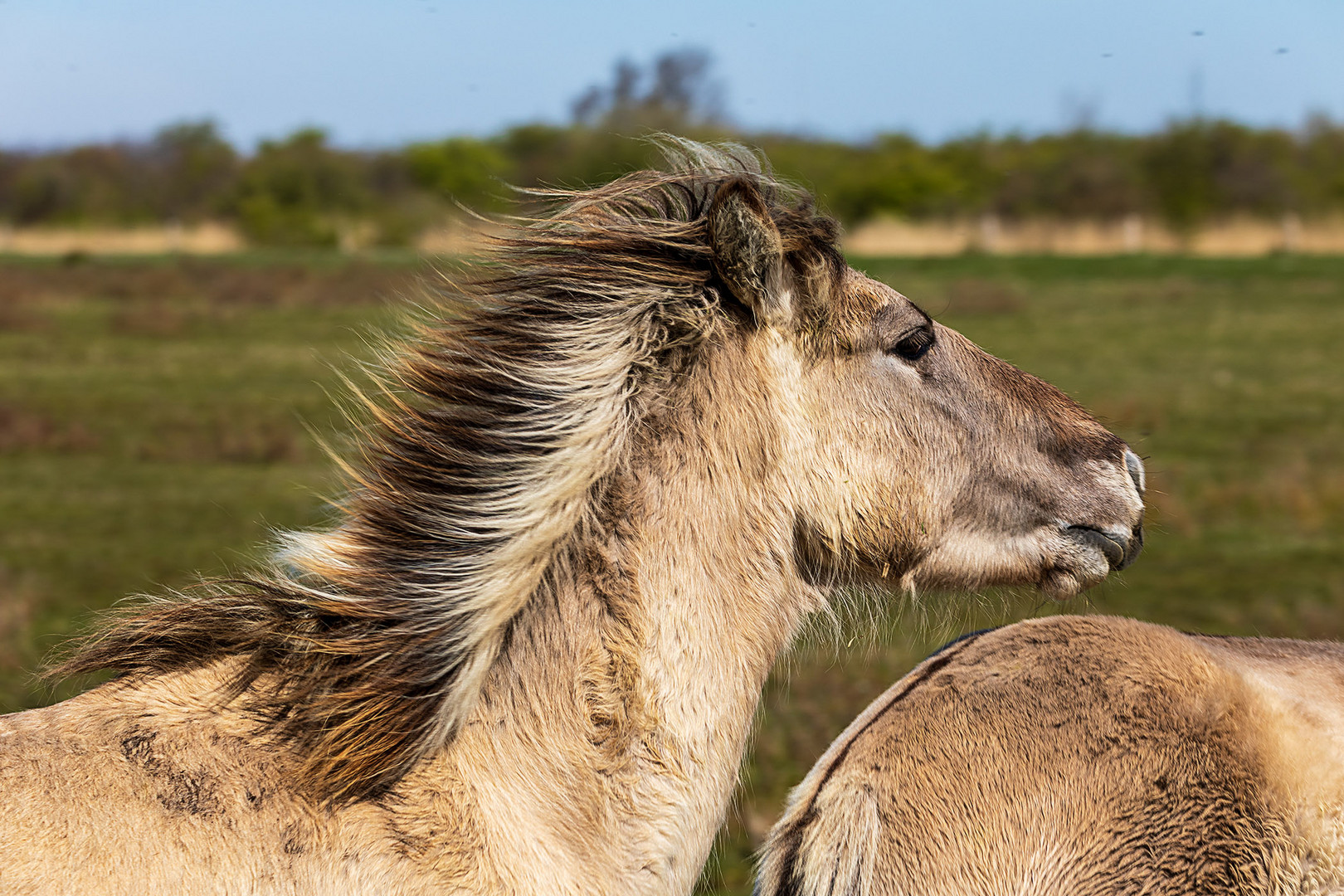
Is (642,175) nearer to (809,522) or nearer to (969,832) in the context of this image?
(809,522)

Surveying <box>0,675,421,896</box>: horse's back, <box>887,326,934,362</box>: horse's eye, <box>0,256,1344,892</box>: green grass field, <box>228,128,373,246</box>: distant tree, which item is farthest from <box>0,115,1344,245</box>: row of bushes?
<box>0,675,421,896</box>: horse's back

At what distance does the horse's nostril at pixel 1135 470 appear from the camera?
9.87 feet

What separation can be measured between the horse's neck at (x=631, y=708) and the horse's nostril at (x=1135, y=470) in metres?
0.97

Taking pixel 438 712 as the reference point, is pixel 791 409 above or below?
above

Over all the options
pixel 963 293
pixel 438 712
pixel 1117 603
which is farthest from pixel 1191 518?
pixel 963 293

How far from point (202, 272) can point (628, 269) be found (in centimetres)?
3672

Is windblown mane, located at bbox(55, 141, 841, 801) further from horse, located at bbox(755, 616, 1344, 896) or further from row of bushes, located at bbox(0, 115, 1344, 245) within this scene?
row of bushes, located at bbox(0, 115, 1344, 245)

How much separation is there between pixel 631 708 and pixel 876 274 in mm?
28965

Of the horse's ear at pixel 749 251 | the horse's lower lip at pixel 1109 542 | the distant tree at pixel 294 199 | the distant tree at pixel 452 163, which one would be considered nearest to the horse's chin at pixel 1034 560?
the horse's lower lip at pixel 1109 542

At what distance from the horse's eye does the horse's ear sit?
0.31 meters

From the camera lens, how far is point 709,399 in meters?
2.66

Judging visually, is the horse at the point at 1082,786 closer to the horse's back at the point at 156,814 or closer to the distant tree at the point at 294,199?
the horse's back at the point at 156,814

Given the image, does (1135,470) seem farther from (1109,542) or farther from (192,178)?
(192,178)

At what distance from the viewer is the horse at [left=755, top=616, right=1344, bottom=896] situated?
256 centimetres
